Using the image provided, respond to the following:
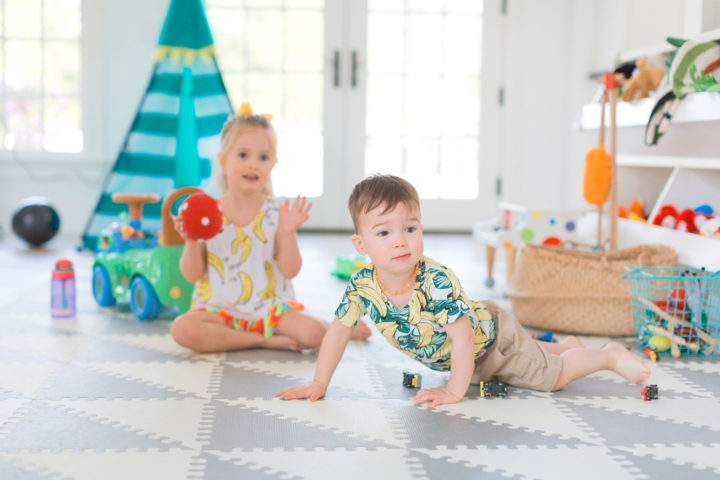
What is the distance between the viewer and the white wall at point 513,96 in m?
4.78

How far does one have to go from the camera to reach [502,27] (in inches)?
197

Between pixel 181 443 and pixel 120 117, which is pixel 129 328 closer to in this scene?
pixel 181 443

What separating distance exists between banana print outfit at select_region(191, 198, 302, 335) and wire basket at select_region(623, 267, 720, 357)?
3.03 ft

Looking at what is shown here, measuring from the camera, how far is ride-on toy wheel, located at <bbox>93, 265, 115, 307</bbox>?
2645mm

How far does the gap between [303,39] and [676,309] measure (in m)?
3.23

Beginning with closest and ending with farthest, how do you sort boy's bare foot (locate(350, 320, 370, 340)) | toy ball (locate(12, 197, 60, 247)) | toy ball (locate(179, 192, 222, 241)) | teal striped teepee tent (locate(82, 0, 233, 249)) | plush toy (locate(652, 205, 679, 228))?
toy ball (locate(179, 192, 222, 241)) < boy's bare foot (locate(350, 320, 370, 340)) < plush toy (locate(652, 205, 679, 228)) < teal striped teepee tent (locate(82, 0, 233, 249)) < toy ball (locate(12, 197, 60, 247))

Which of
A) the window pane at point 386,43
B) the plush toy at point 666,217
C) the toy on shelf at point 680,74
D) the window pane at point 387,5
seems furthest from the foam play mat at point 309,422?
the window pane at point 387,5

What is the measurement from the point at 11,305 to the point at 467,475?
187 centimetres

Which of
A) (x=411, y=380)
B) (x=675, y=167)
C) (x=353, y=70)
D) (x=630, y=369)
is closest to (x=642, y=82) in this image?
(x=675, y=167)

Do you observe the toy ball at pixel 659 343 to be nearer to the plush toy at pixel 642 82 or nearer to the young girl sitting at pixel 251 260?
the young girl sitting at pixel 251 260

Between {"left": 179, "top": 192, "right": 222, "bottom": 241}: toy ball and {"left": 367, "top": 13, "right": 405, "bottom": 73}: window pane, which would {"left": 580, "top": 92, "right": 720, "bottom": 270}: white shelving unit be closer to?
{"left": 179, "top": 192, "right": 222, "bottom": 241}: toy ball

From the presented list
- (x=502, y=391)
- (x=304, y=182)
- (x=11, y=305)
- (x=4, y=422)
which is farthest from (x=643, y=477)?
(x=304, y=182)

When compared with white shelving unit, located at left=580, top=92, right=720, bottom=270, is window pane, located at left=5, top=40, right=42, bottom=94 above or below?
above

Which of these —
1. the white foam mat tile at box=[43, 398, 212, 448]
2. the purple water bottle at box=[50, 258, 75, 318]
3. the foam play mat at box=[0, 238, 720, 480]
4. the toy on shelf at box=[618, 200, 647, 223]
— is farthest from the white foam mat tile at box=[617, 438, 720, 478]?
the purple water bottle at box=[50, 258, 75, 318]
